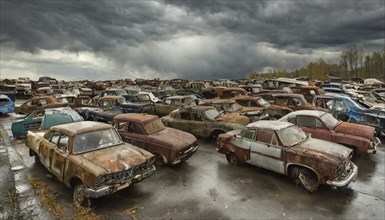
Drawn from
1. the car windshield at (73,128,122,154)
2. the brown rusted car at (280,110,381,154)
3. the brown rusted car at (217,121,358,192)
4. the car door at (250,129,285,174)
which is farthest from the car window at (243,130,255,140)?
the car windshield at (73,128,122,154)

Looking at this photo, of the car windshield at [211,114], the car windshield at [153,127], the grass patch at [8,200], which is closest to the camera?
the grass patch at [8,200]

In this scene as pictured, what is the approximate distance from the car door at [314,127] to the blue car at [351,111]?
4.27 meters

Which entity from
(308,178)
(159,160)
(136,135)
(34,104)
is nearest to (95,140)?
(136,135)

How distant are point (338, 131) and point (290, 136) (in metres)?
2.60

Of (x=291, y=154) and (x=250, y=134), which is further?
(x=250, y=134)

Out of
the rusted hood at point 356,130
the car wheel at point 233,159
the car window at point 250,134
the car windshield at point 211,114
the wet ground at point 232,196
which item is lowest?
the wet ground at point 232,196

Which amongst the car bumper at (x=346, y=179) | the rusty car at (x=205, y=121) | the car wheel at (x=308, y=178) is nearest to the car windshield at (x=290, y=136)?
the car wheel at (x=308, y=178)

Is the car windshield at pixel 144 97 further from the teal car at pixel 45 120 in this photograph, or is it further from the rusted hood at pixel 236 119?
the rusted hood at pixel 236 119

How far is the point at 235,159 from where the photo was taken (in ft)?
28.5

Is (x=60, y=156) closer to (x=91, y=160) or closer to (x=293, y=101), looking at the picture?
(x=91, y=160)

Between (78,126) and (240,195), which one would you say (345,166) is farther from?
(78,126)

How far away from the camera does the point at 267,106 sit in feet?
45.6

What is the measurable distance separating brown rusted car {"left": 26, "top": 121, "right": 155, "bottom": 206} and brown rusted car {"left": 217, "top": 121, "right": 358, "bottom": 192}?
3.23m

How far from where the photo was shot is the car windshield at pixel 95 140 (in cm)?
646
